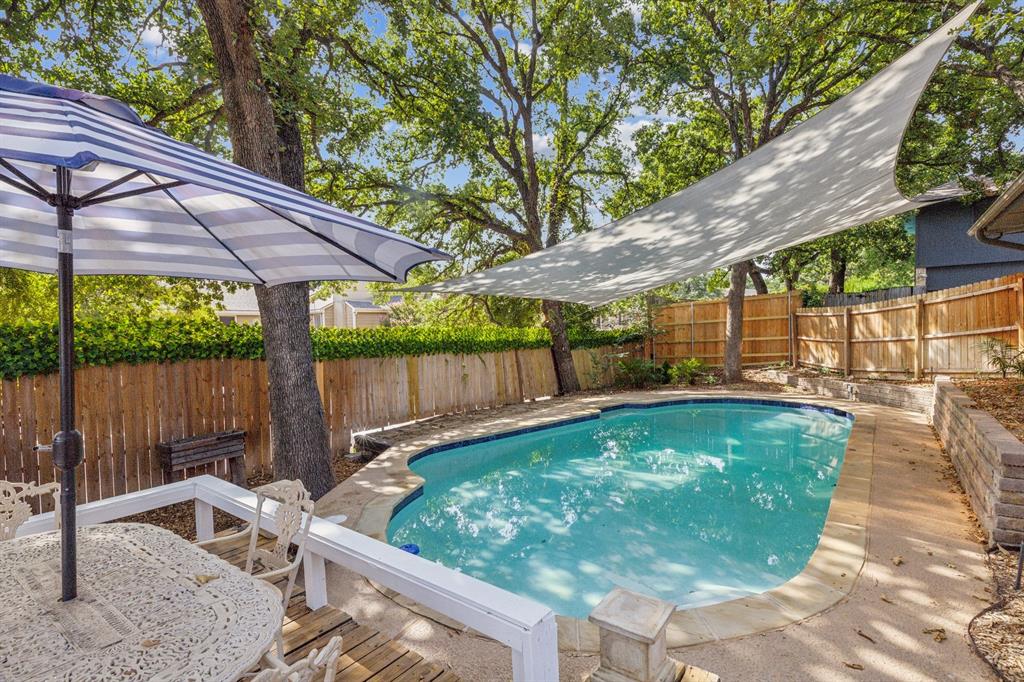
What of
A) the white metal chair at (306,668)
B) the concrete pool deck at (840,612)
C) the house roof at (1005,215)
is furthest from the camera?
the house roof at (1005,215)

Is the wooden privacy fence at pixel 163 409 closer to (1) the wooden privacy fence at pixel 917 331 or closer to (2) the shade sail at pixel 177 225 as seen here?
(2) the shade sail at pixel 177 225

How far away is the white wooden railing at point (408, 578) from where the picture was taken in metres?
1.56

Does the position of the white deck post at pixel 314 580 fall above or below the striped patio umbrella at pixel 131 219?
below

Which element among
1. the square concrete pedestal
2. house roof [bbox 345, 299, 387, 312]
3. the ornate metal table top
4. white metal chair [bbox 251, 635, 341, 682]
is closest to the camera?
white metal chair [bbox 251, 635, 341, 682]

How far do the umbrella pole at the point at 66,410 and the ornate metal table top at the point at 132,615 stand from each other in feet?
0.36

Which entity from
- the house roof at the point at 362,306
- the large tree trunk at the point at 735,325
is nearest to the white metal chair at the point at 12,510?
the large tree trunk at the point at 735,325

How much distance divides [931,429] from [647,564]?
5.01 meters

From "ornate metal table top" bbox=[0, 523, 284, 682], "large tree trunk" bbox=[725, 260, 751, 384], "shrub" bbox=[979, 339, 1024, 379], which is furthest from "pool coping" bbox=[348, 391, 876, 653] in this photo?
"large tree trunk" bbox=[725, 260, 751, 384]

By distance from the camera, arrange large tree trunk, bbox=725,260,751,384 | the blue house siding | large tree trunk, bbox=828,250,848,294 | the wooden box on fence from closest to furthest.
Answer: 1. the wooden box on fence
2. large tree trunk, bbox=725,260,751,384
3. the blue house siding
4. large tree trunk, bbox=828,250,848,294

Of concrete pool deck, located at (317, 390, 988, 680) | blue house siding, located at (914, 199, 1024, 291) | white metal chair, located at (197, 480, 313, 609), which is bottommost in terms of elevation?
concrete pool deck, located at (317, 390, 988, 680)

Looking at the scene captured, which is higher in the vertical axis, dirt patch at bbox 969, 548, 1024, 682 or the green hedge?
the green hedge

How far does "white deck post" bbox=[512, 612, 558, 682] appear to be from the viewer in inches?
60.4

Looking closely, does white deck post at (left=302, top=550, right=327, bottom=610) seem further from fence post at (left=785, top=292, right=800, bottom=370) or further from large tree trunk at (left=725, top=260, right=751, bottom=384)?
fence post at (left=785, top=292, right=800, bottom=370)

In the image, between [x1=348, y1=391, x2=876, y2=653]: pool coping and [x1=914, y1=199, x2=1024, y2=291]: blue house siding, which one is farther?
[x1=914, y1=199, x2=1024, y2=291]: blue house siding
